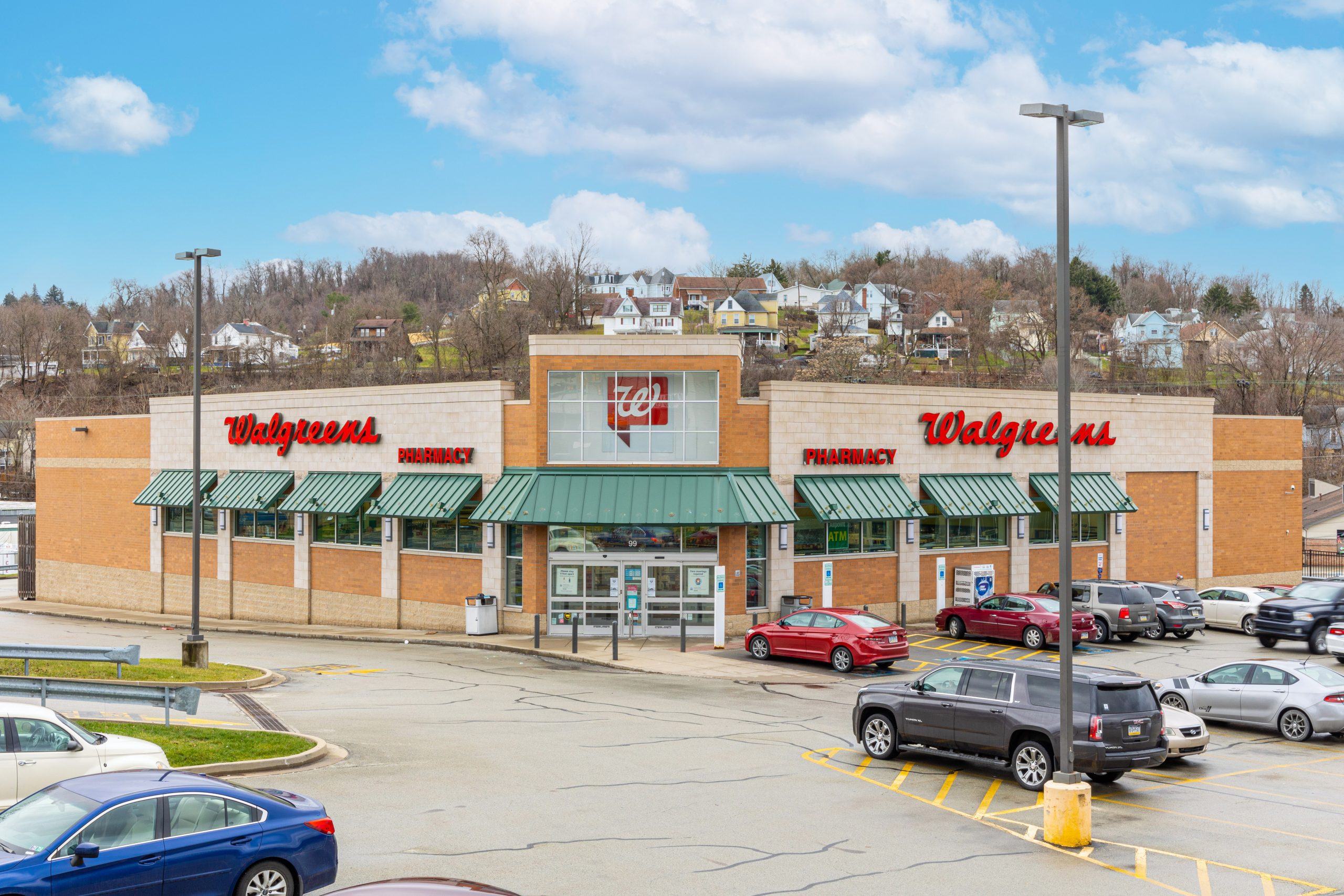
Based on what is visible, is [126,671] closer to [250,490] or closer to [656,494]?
[656,494]

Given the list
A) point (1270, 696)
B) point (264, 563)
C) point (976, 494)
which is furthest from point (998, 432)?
point (264, 563)

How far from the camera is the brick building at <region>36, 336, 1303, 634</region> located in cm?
3316

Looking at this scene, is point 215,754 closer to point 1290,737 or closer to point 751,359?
point 1290,737

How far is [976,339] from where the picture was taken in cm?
10912

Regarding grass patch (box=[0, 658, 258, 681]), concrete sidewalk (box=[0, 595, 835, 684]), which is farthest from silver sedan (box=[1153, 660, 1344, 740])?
grass patch (box=[0, 658, 258, 681])

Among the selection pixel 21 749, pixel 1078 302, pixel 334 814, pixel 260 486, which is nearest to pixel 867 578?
pixel 260 486

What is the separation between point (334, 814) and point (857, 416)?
24410 mm

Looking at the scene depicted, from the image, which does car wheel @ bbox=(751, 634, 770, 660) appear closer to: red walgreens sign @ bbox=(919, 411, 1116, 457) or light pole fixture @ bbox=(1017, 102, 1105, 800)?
red walgreens sign @ bbox=(919, 411, 1116, 457)

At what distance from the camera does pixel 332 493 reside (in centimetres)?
3712

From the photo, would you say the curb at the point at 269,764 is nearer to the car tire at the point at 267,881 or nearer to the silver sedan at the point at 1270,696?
the car tire at the point at 267,881

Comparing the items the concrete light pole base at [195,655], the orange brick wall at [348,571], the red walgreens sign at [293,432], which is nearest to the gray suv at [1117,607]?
the orange brick wall at [348,571]

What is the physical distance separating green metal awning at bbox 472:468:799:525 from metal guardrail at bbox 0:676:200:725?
1464 centimetres

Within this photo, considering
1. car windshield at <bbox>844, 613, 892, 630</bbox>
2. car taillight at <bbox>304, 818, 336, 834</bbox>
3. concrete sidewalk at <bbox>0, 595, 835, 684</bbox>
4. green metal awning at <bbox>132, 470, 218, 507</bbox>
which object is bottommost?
concrete sidewalk at <bbox>0, 595, 835, 684</bbox>

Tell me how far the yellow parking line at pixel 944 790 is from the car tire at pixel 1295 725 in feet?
25.1
